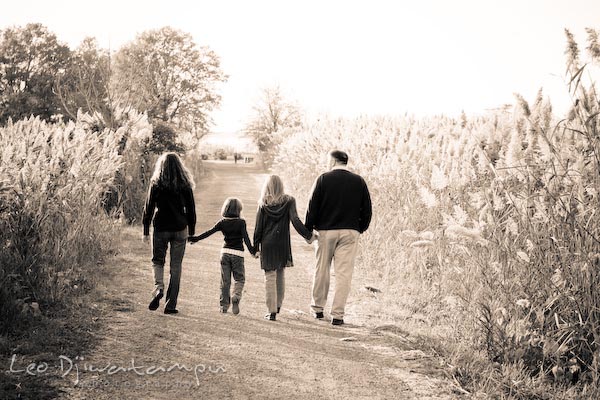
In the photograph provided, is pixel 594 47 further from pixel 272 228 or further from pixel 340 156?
pixel 272 228

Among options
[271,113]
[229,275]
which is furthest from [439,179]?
[271,113]

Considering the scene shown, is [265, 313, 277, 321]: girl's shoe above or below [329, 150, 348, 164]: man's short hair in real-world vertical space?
below

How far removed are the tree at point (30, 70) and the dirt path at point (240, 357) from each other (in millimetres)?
36016

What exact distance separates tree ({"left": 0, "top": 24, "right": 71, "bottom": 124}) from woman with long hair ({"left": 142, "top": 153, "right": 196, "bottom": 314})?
35624 mm

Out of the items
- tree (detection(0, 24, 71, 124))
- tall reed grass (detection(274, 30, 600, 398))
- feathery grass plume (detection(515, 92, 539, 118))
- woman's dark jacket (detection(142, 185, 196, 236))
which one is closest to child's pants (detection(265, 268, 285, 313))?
woman's dark jacket (detection(142, 185, 196, 236))

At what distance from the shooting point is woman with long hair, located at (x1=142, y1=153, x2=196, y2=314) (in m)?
6.89

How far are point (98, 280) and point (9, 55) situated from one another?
41206mm

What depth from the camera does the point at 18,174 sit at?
659 cm

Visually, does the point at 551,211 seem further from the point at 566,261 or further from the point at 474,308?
the point at 474,308

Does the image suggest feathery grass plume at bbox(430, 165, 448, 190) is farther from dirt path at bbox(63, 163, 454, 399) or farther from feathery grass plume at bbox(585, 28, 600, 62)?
feathery grass plume at bbox(585, 28, 600, 62)

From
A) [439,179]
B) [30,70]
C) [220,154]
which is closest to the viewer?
[439,179]

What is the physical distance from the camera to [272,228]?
7035 mm

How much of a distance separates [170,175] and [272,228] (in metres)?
1.38

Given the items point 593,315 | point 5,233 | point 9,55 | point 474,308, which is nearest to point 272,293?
point 474,308
